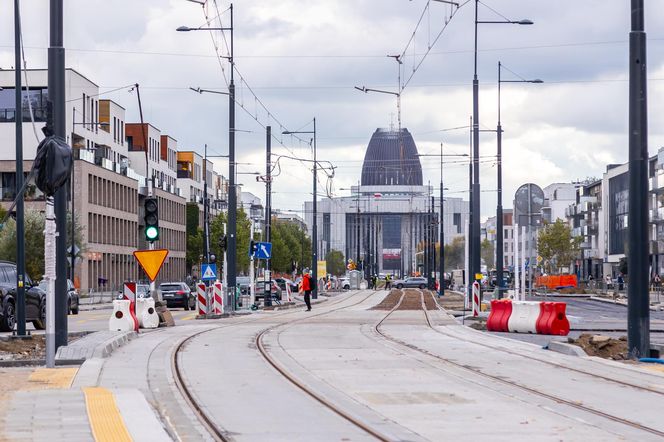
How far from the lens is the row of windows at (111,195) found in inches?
3733

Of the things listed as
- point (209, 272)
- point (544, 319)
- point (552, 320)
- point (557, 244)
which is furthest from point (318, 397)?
point (557, 244)

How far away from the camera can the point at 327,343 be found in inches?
1016

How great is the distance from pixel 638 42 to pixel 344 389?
8.50 m

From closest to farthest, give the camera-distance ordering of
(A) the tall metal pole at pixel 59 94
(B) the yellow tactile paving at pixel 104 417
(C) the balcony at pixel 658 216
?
(B) the yellow tactile paving at pixel 104 417 < (A) the tall metal pole at pixel 59 94 < (C) the balcony at pixel 658 216

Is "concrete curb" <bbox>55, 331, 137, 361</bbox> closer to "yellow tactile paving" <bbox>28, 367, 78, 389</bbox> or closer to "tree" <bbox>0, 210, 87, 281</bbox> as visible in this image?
"yellow tactile paving" <bbox>28, 367, 78, 389</bbox>

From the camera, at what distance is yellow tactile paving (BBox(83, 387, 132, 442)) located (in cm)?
1087

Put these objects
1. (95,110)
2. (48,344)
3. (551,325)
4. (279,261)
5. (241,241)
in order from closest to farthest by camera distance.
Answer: (48,344), (551,325), (95,110), (241,241), (279,261)

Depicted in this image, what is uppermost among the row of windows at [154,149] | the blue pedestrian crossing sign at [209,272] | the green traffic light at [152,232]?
the row of windows at [154,149]

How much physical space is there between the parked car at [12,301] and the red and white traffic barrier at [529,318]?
11.8 metres

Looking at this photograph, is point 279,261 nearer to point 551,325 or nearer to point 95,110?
point 95,110

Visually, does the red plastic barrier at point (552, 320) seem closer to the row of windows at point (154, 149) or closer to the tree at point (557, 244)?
the row of windows at point (154, 149)

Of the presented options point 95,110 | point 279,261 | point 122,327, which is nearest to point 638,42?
point 122,327

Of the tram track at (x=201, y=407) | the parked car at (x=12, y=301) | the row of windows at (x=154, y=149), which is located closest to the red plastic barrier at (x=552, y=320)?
the tram track at (x=201, y=407)

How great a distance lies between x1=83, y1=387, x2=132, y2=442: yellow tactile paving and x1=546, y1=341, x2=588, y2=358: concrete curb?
970cm
